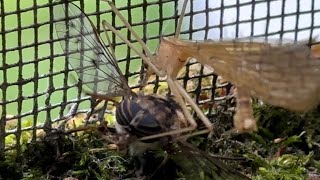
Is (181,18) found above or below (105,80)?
above

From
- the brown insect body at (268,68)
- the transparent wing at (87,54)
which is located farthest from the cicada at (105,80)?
the brown insect body at (268,68)

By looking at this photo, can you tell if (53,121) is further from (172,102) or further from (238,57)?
(238,57)

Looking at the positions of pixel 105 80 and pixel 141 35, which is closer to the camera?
pixel 105 80

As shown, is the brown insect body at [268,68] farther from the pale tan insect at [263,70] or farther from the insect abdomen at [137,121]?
the insect abdomen at [137,121]

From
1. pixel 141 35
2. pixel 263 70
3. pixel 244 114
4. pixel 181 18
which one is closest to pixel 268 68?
pixel 263 70

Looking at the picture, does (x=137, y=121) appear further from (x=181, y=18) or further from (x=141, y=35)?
(x=141, y=35)

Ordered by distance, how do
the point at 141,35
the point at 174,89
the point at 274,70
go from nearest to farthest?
1. the point at 274,70
2. the point at 174,89
3. the point at 141,35

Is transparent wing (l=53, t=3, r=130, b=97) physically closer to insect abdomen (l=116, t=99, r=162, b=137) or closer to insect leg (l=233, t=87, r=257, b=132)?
insect abdomen (l=116, t=99, r=162, b=137)
